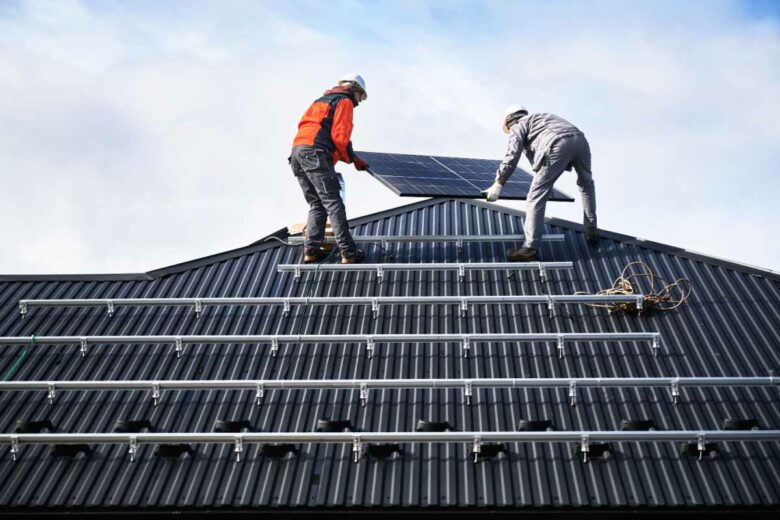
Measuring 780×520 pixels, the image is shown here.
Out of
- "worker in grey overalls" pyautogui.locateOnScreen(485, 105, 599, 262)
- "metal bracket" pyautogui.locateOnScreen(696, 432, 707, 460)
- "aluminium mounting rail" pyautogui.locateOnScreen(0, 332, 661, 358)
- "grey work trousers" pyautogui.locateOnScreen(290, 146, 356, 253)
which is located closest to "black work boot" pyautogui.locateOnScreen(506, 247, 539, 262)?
"worker in grey overalls" pyautogui.locateOnScreen(485, 105, 599, 262)

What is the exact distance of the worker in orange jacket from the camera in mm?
12352

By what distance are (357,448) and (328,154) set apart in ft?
17.5

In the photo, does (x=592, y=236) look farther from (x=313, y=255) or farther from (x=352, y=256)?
(x=313, y=255)

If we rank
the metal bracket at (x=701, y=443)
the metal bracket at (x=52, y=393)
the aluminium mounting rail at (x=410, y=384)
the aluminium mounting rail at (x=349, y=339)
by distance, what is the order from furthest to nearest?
the aluminium mounting rail at (x=349, y=339)
the metal bracket at (x=52, y=393)
the aluminium mounting rail at (x=410, y=384)
the metal bracket at (x=701, y=443)

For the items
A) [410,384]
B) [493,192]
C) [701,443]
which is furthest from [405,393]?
[493,192]

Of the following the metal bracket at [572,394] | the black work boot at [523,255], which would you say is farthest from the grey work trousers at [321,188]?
the metal bracket at [572,394]

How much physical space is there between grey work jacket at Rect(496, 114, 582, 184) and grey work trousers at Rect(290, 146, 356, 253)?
8.32ft

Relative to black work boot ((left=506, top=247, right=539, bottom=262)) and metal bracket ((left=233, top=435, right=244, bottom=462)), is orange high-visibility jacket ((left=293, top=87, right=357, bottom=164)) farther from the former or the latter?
metal bracket ((left=233, top=435, right=244, bottom=462))

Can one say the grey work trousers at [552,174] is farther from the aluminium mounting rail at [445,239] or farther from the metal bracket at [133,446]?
the metal bracket at [133,446]

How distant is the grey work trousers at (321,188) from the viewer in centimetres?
1232

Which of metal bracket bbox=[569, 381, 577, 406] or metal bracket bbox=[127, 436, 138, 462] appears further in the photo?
metal bracket bbox=[569, 381, 577, 406]

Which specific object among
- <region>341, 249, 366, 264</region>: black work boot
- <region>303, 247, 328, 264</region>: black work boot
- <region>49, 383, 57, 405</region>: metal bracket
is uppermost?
<region>303, 247, 328, 264</region>: black work boot

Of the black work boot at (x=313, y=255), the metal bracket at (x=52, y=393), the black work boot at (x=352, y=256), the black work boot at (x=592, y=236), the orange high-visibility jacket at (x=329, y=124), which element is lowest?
the metal bracket at (x=52, y=393)

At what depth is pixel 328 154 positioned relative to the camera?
40.9 feet
